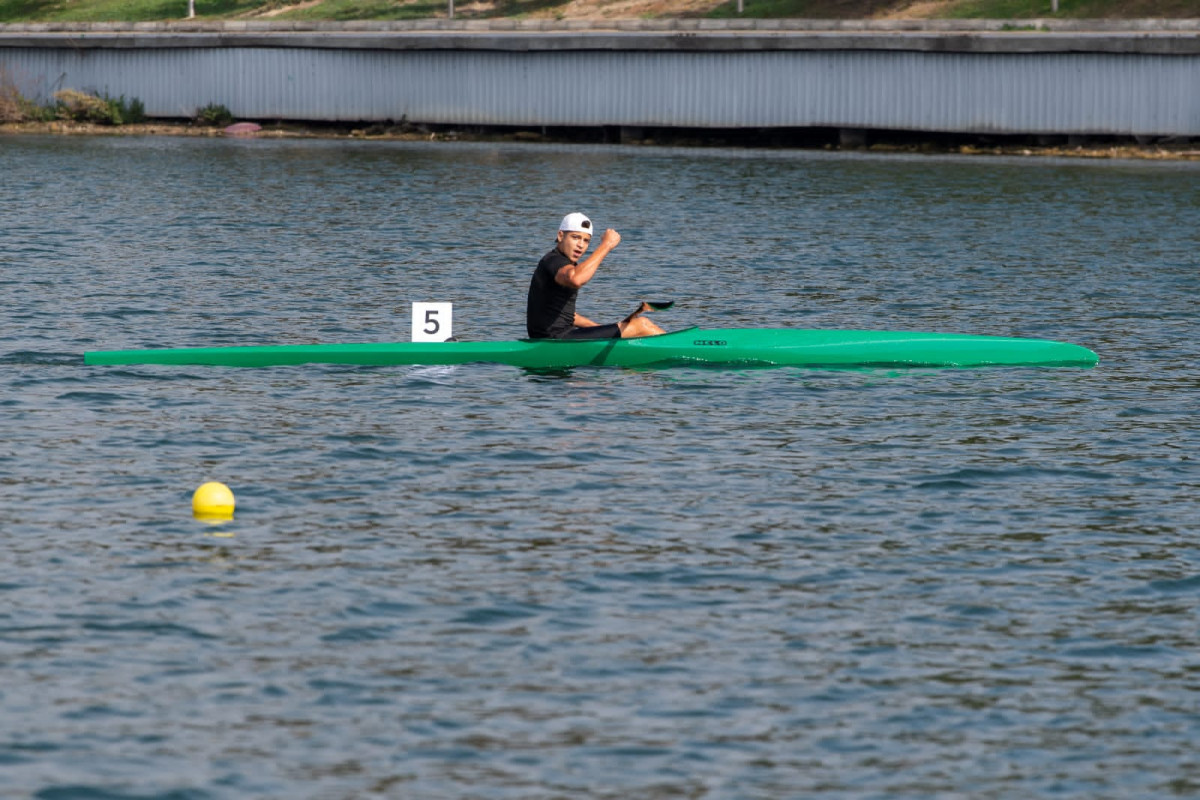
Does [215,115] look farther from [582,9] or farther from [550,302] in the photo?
[550,302]

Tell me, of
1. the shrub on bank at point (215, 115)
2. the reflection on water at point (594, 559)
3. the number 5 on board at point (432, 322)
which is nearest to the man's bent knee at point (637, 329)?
the reflection on water at point (594, 559)

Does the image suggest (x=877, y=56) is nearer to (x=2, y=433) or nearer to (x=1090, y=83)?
(x=1090, y=83)

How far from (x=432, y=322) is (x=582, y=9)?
4214 cm

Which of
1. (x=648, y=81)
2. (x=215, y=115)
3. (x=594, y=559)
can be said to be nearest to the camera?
(x=594, y=559)

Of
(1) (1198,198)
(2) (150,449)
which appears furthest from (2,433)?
(1) (1198,198)

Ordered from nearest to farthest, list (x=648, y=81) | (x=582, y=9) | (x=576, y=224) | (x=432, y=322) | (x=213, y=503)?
(x=213, y=503) → (x=576, y=224) → (x=432, y=322) → (x=648, y=81) → (x=582, y=9)

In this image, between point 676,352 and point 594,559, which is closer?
point 594,559

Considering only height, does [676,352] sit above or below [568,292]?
below

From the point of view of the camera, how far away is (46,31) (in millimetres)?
60781

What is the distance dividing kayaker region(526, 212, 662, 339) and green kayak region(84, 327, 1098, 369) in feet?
0.48

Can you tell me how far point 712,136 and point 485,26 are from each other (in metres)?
8.50

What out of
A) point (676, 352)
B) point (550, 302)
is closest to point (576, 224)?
Answer: point (550, 302)

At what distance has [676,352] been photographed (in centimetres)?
1848

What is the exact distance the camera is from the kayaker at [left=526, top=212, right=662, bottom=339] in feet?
57.9
